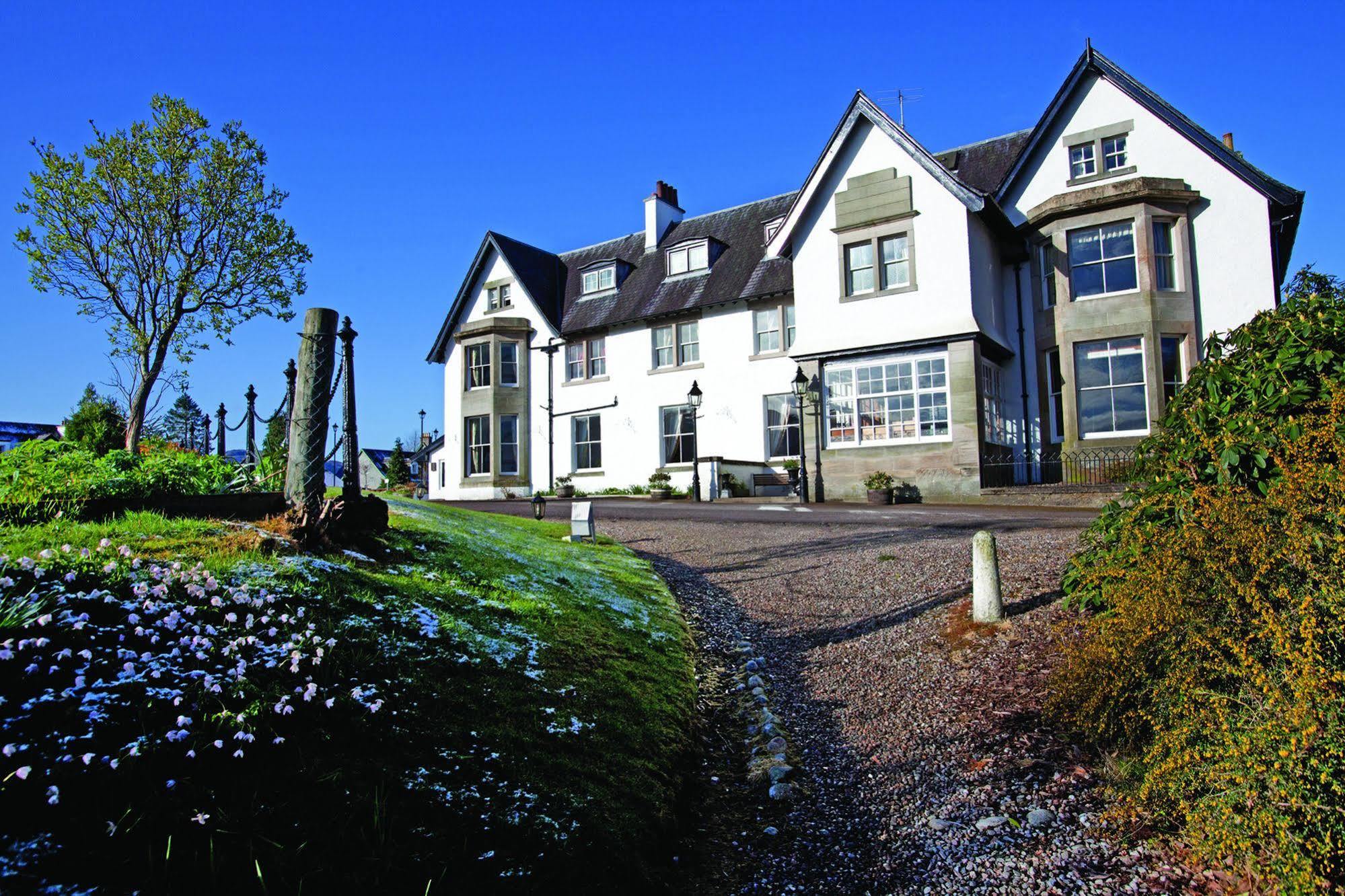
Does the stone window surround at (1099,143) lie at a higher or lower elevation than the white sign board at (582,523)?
higher

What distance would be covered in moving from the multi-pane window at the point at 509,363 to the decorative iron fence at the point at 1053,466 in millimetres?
18971

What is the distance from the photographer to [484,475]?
3259 centimetres

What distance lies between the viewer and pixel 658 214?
32688 mm

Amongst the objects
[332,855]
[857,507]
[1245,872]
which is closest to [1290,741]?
[1245,872]

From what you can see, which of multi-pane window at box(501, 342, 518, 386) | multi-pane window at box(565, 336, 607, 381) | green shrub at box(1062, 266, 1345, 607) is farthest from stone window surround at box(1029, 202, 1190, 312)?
multi-pane window at box(501, 342, 518, 386)

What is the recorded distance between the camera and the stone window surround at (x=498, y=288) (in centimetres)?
3312

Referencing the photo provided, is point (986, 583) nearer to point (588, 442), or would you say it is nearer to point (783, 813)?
point (783, 813)

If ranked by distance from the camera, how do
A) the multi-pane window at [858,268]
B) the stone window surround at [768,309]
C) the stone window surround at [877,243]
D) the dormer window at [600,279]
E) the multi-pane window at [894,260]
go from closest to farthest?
the stone window surround at [877,243] < the multi-pane window at [894,260] < the multi-pane window at [858,268] < the stone window surround at [768,309] < the dormer window at [600,279]

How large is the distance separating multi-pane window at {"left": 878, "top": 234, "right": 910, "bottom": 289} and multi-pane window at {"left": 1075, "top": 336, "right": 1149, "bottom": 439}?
4.85 m

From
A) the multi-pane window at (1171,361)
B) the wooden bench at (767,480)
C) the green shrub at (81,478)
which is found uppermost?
the multi-pane window at (1171,361)

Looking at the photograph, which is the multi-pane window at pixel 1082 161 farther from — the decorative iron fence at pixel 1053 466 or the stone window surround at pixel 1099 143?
the decorative iron fence at pixel 1053 466

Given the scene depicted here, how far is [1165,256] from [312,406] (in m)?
20.6

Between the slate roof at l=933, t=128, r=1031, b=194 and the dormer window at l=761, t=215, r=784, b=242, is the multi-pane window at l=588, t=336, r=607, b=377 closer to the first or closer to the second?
the dormer window at l=761, t=215, r=784, b=242

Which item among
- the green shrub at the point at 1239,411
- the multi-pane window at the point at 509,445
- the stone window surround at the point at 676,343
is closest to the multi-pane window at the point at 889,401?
the stone window surround at the point at 676,343
